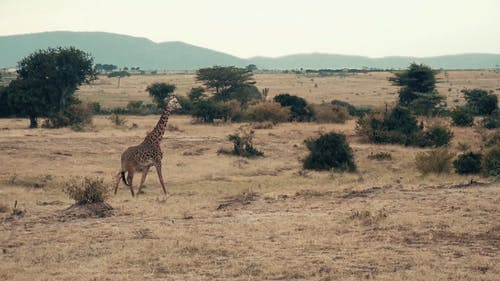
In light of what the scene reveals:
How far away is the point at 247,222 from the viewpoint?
1336 cm

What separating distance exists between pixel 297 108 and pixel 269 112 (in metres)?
3.65

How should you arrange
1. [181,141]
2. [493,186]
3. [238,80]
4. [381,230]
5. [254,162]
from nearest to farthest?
1. [381,230]
2. [493,186]
3. [254,162]
4. [181,141]
5. [238,80]

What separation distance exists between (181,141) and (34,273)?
760 inches

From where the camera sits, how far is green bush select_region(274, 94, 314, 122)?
1639 inches

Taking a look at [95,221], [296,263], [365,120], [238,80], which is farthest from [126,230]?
[238,80]

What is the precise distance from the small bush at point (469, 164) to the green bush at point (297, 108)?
20.8 meters

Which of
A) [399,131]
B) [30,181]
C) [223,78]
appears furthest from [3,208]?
[223,78]

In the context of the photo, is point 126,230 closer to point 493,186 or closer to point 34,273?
point 34,273

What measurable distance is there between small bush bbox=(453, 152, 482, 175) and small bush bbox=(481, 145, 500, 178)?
0.51 m

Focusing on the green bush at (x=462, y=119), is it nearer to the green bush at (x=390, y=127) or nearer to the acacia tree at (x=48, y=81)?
the green bush at (x=390, y=127)

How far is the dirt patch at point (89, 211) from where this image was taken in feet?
46.7

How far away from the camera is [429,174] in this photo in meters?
20.5

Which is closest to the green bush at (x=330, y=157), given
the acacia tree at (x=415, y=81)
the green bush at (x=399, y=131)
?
the green bush at (x=399, y=131)

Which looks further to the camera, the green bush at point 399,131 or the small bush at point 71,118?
the small bush at point 71,118
